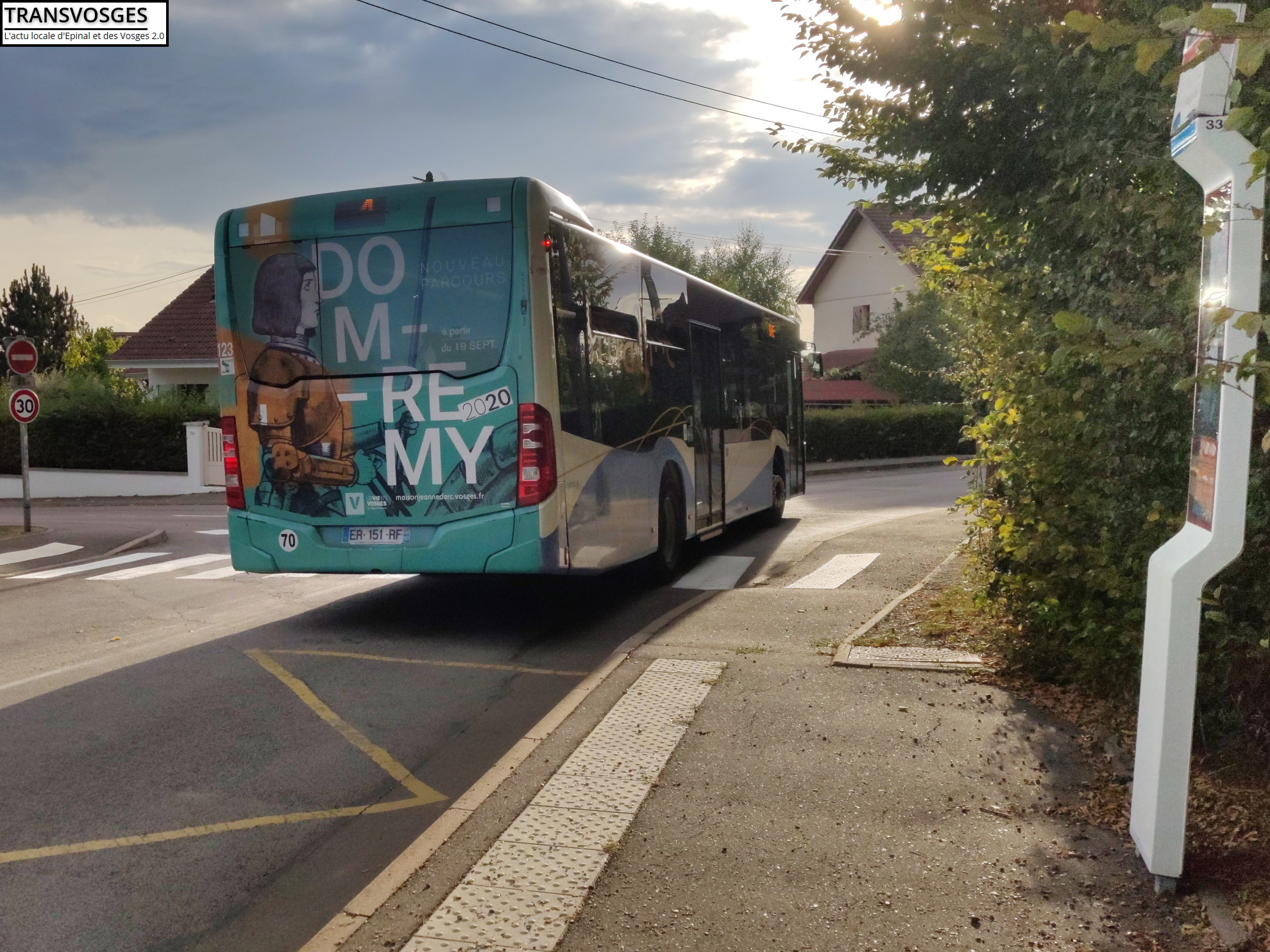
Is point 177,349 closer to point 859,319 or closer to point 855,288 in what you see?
point 859,319

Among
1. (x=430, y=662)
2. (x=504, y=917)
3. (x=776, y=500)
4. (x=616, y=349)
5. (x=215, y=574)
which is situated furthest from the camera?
(x=776, y=500)

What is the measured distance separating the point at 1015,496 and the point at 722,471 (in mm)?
6489

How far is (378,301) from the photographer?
8.59 metres

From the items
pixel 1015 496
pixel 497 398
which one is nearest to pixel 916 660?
pixel 1015 496

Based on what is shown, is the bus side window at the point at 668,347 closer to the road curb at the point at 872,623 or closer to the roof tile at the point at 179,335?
the road curb at the point at 872,623

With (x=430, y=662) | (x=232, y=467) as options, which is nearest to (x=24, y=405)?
(x=232, y=467)

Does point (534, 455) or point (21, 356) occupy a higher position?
point (21, 356)

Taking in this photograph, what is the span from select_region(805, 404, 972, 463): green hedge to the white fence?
60.8 feet

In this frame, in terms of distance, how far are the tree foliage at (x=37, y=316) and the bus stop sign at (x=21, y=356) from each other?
42.7m

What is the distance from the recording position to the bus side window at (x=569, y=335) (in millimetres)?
8500

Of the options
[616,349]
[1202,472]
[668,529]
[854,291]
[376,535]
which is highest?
[854,291]

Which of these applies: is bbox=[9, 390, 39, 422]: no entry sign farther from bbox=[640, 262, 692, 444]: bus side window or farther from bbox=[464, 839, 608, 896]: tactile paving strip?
bbox=[464, 839, 608, 896]: tactile paving strip

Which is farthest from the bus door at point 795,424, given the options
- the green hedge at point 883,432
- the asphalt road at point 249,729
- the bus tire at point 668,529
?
the green hedge at point 883,432

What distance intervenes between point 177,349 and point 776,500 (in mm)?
29978
